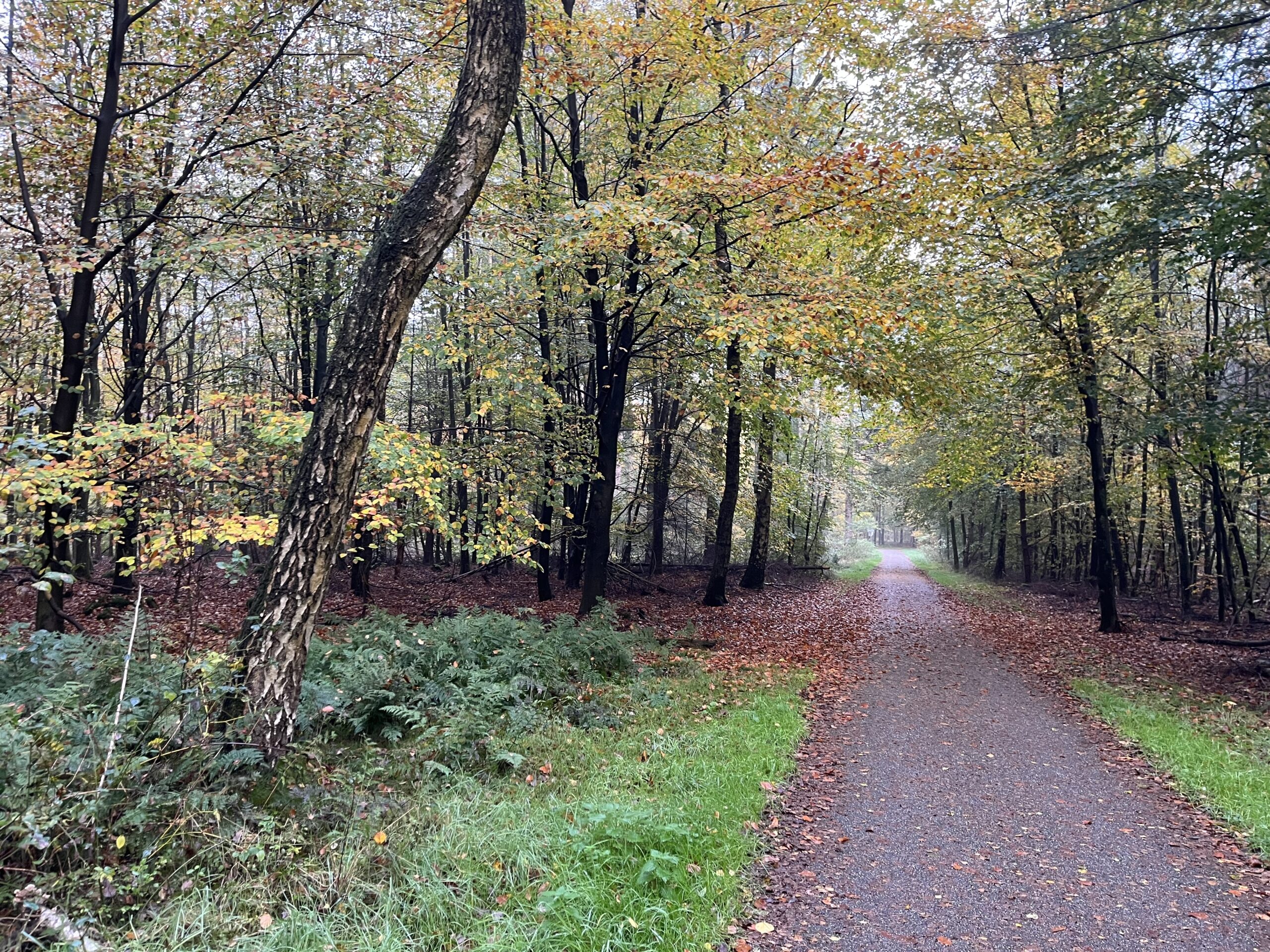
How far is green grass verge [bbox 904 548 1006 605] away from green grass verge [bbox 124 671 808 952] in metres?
18.9

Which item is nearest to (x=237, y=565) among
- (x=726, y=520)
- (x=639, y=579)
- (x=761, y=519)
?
(x=726, y=520)

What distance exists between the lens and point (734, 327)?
8484 mm

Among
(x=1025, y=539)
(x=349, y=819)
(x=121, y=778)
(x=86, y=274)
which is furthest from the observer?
(x=1025, y=539)

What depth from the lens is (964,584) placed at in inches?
1151

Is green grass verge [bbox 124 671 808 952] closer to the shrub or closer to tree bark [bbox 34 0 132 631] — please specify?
the shrub

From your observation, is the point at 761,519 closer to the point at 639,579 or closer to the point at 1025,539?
the point at 639,579

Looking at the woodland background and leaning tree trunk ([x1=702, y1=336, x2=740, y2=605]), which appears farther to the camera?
leaning tree trunk ([x1=702, y1=336, x2=740, y2=605])

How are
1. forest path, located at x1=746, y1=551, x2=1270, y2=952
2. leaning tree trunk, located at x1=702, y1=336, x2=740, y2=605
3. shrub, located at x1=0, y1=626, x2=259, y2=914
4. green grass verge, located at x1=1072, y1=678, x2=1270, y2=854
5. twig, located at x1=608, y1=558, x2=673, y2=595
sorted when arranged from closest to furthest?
shrub, located at x1=0, y1=626, x2=259, y2=914
forest path, located at x1=746, y1=551, x2=1270, y2=952
green grass verge, located at x1=1072, y1=678, x2=1270, y2=854
leaning tree trunk, located at x1=702, y1=336, x2=740, y2=605
twig, located at x1=608, y1=558, x2=673, y2=595

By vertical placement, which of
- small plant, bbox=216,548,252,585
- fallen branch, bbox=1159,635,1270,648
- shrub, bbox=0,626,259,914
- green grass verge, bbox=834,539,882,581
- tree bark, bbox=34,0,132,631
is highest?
tree bark, bbox=34,0,132,631

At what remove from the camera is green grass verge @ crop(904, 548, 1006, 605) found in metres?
21.9

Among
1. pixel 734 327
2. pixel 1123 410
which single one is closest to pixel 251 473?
pixel 734 327

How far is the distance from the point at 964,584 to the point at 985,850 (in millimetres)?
27665

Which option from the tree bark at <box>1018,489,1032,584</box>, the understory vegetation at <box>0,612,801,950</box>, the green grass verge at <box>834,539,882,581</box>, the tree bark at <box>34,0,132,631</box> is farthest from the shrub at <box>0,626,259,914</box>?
the tree bark at <box>1018,489,1032,584</box>

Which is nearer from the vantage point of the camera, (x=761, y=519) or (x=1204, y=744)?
(x=1204, y=744)
